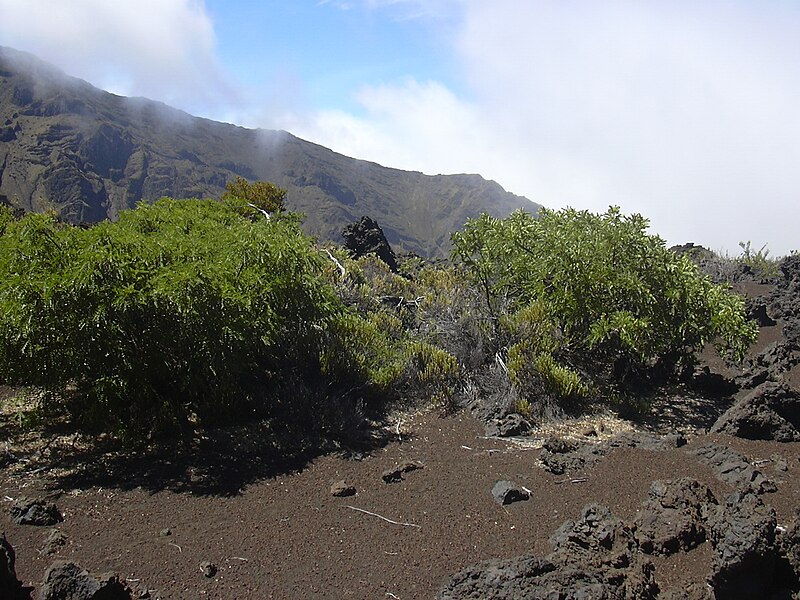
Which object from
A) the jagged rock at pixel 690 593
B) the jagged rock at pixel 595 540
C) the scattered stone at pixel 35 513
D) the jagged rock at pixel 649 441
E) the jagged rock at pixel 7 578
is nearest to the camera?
the jagged rock at pixel 7 578

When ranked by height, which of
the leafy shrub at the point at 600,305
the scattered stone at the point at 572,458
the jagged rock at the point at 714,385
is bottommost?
the scattered stone at the point at 572,458

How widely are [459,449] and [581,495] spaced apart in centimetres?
164

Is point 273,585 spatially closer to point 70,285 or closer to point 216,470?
point 216,470

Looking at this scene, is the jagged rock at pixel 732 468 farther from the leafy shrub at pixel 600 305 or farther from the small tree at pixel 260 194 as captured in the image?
the small tree at pixel 260 194

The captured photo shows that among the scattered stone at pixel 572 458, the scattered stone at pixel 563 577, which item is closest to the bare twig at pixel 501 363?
the scattered stone at pixel 572 458

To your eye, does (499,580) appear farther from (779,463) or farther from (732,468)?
(779,463)

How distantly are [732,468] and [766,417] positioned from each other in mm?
1135

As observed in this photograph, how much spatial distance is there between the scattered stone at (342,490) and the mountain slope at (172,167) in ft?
221

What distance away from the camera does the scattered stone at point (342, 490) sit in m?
5.61

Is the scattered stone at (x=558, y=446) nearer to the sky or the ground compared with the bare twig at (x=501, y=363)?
nearer to the ground

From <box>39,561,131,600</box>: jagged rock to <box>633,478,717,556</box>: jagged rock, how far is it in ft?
11.1

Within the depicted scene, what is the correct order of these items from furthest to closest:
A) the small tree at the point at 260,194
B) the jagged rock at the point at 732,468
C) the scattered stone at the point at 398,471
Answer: the small tree at the point at 260,194 < the scattered stone at the point at 398,471 < the jagged rock at the point at 732,468

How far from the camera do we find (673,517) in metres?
4.63

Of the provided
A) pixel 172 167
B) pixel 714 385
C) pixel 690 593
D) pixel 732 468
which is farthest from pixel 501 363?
pixel 172 167
